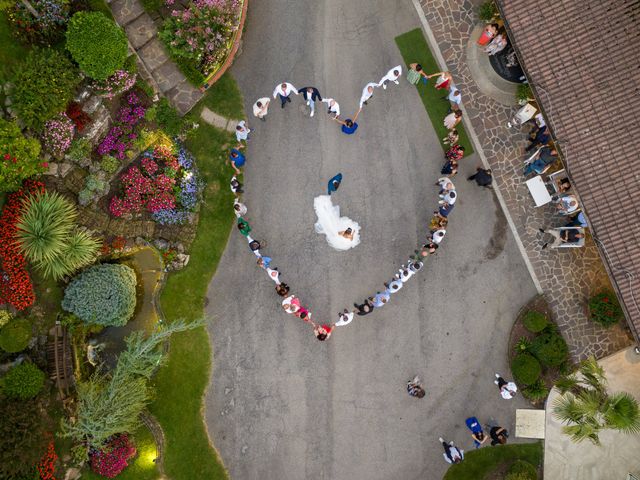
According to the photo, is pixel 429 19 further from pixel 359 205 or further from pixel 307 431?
pixel 307 431

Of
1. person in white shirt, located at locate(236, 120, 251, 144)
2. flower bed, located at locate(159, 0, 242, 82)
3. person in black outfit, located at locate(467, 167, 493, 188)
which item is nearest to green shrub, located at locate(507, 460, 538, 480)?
person in black outfit, located at locate(467, 167, 493, 188)

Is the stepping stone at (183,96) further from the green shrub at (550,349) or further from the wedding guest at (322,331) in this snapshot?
the green shrub at (550,349)

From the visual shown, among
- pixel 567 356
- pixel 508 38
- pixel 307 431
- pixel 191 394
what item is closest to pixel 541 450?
pixel 567 356

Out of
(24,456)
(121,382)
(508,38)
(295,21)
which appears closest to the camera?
(24,456)

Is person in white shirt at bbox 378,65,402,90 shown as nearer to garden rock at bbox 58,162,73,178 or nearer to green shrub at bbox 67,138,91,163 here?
green shrub at bbox 67,138,91,163

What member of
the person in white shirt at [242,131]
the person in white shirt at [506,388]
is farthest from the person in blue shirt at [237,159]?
the person in white shirt at [506,388]

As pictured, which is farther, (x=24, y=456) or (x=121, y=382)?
(x=121, y=382)
